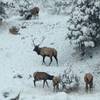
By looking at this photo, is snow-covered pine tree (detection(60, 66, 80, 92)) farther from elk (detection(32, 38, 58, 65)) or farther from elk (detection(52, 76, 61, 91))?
elk (detection(32, 38, 58, 65))

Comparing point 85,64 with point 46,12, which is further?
point 46,12

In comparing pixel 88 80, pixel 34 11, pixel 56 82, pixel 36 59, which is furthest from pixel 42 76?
pixel 34 11

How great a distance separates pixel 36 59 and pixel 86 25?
296cm

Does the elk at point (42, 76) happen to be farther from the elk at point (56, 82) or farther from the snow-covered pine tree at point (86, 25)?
the snow-covered pine tree at point (86, 25)

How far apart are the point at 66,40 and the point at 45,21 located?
3.32 meters

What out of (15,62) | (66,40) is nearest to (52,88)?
(15,62)

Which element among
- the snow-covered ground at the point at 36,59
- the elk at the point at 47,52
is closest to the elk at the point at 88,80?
the snow-covered ground at the point at 36,59

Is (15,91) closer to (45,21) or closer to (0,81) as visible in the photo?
(0,81)

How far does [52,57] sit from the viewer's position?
2370 centimetres

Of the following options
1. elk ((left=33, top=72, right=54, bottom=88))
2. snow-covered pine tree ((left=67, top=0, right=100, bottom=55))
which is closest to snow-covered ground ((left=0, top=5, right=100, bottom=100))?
elk ((left=33, top=72, right=54, bottom=88))

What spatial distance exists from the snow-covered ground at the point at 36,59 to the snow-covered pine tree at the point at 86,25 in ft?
3.02

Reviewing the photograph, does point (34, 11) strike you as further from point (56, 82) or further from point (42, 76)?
point (56, 82)

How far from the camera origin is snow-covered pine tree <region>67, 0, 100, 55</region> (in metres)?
22.6

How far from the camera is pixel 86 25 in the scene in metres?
22.8
